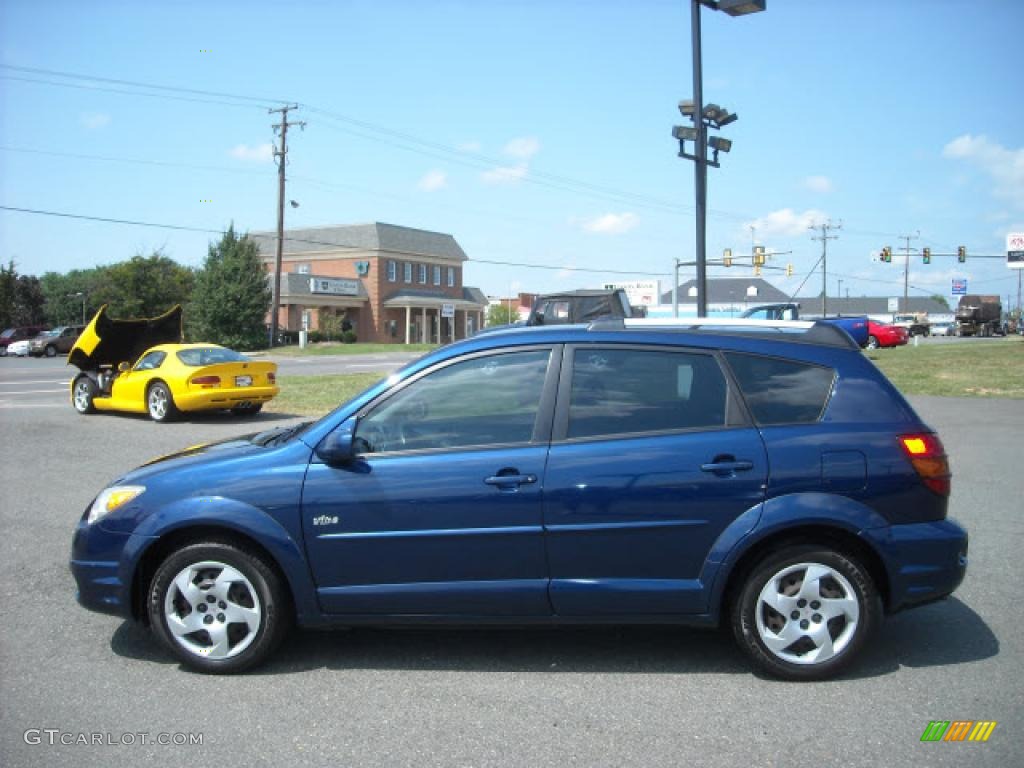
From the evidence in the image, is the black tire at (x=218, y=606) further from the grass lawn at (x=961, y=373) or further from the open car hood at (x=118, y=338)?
the grass lawn at (x=961, y=373)

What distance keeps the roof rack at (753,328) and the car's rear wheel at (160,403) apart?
434 inches

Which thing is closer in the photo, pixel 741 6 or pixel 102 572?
pixel 102 572

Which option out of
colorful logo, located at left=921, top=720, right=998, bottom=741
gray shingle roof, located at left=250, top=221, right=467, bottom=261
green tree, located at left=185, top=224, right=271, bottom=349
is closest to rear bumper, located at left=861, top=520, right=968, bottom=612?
colorful logo, located at left=921, top=720, right=998, bottom=741

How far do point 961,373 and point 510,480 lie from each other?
2308 cm

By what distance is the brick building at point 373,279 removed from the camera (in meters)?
63.6

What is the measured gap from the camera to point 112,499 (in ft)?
13.9

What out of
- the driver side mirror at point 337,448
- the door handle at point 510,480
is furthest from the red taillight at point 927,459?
the driver side mirror at point 337,448

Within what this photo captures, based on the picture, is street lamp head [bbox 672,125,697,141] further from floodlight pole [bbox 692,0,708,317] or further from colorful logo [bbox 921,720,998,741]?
colorful logo [bbox 921,720,998,741]

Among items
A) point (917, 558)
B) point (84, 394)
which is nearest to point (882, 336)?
point (84, 394)

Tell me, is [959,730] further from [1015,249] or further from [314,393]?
[1015,249]

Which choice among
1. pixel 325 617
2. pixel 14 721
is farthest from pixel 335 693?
pixel 14 721

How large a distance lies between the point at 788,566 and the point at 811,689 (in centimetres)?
56

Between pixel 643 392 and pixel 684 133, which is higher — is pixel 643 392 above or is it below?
below

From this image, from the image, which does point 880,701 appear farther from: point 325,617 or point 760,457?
point 325,617
